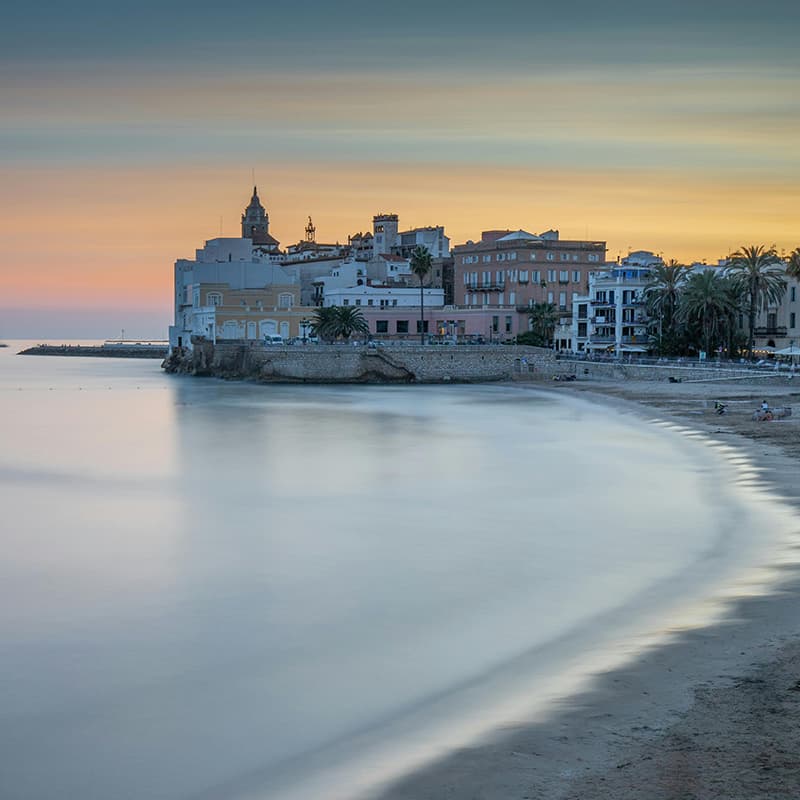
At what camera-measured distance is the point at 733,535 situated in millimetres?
21875

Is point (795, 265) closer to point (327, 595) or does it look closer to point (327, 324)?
point (327, 324)

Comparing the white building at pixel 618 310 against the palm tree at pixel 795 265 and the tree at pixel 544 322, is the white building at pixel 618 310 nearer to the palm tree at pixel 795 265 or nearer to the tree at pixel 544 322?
the tree at pixel 544 322

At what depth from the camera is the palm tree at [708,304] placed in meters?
71.4

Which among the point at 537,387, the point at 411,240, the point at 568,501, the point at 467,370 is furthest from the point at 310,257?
the point at 568,501

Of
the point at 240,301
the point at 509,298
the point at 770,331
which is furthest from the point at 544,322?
the point at 240,301

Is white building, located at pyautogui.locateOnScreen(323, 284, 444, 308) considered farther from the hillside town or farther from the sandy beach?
the sandy beach

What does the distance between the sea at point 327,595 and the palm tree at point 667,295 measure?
39874mm

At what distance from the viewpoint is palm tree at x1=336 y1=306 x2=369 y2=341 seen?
298 ft

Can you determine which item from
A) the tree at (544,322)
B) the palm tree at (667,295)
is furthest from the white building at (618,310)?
the tree at (544,322)

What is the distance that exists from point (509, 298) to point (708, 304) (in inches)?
1258

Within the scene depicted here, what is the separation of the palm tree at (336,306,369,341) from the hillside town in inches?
25.9

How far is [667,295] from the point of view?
259ft

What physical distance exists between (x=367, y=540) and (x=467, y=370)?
2545 inches

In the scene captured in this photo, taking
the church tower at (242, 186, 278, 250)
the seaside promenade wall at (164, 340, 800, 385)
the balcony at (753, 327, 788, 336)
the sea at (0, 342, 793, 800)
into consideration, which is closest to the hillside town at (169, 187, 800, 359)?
the balcony at (753, 327, 788, 336)
